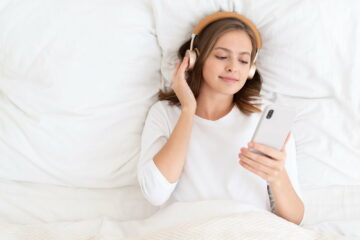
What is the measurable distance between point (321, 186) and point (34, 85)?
42.6 inches

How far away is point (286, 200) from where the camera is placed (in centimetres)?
125

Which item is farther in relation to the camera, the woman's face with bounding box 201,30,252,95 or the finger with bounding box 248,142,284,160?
the woman's face with bounding box 201,30,252,95

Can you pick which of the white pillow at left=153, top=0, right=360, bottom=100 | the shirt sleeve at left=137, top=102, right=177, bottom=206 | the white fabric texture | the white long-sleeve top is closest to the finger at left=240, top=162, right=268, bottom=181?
the white long-sleeve top

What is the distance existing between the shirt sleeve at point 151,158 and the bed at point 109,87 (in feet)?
0.30

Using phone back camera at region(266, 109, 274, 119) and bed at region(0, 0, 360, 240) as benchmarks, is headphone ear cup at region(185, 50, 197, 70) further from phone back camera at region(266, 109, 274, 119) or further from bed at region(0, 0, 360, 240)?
phone back camera at region(266, 109, 274, 119)

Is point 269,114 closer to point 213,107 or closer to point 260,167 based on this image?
point 260,167

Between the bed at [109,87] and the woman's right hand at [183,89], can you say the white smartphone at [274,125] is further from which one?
the bed at [109,87]

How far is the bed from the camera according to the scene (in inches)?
55.6

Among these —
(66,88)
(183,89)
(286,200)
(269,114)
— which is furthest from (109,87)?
(286,200)

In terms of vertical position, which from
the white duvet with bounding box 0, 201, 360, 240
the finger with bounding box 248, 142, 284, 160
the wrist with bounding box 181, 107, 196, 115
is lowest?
the white duvet with bounding box 0, 201, 360, 240

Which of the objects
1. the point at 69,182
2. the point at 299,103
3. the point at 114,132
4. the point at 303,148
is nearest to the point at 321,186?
the point at 303,148

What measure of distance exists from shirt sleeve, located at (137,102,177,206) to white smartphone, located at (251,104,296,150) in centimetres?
31

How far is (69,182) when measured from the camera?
1.44m

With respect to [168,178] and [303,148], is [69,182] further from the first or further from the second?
[303,148]
